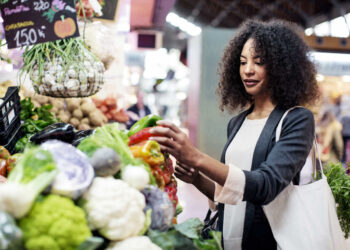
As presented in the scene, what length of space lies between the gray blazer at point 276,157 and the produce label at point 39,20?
85cm

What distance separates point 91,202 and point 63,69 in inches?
35.9

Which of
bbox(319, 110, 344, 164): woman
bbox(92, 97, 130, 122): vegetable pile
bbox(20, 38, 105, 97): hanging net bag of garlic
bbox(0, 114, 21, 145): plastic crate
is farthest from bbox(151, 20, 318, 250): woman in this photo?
bbox(319, 110, 344, 164): woman

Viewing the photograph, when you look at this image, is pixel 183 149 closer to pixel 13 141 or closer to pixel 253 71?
pixel 253 71

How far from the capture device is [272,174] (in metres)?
1.33

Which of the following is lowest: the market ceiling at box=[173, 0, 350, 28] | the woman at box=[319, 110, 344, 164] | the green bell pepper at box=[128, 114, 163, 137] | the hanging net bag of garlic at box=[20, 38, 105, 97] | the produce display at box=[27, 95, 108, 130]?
the woman at box=[319, 110, 344, 164]

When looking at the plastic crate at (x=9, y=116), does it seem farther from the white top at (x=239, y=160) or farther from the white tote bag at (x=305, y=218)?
the white tote bag at (x=305, y=218)

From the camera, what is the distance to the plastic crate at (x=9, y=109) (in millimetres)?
1887

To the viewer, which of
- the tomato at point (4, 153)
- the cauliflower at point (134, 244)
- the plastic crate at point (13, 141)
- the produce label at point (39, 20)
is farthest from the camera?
the plastic crate at point (13, 141)

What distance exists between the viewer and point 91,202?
3.14 feet

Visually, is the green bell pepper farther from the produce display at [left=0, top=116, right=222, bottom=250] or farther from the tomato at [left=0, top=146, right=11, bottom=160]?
the tomato at [left=0, top=146, right=11, bottom=160]

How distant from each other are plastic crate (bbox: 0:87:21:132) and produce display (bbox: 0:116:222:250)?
889 millimetres

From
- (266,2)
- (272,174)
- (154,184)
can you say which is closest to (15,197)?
(154,184)

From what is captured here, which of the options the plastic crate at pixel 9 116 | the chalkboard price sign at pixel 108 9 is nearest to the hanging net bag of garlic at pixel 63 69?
the plastic crate at pixel 9 116

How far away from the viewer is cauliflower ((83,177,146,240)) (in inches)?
37.4
